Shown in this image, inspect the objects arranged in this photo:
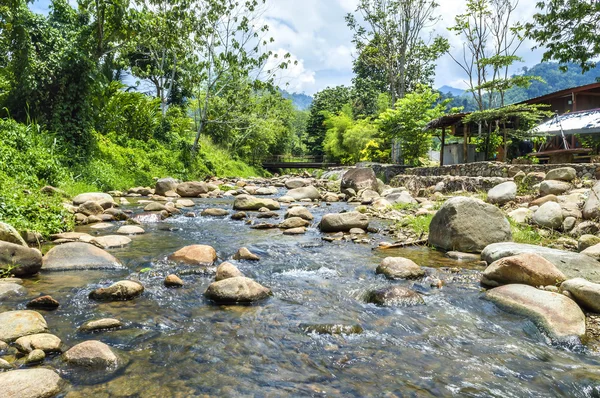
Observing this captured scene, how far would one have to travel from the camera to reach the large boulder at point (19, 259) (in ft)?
15.2

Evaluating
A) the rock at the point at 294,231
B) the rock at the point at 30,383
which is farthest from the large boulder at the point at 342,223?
the rock at the point at 30,383

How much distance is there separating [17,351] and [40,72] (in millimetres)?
13161

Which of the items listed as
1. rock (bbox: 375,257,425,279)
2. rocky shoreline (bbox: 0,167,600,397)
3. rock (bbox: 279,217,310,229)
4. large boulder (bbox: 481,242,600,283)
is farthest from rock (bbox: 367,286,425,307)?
rock (bbox: 279,217,310,229)

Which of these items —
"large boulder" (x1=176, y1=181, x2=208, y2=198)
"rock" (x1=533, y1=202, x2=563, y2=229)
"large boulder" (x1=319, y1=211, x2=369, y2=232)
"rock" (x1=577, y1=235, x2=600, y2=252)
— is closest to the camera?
"rock" (x1=577, y1=235, x2=600, y2=252)

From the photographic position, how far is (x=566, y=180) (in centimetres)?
1030

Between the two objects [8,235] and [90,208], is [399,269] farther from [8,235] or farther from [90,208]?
[90,208]

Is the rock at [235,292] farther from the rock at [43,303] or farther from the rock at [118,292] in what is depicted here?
the rock at [43,303]

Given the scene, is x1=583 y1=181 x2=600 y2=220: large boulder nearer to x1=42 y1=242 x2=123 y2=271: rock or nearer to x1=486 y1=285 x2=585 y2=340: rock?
x1=486 y1=285 x2=585 y2=340: rock

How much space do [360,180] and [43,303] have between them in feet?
45.1

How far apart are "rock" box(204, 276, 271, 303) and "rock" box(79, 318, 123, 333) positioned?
1.02 m

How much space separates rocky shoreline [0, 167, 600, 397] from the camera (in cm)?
304

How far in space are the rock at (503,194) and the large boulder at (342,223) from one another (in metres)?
3.95

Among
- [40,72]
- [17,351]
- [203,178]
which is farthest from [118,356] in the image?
[203,178]

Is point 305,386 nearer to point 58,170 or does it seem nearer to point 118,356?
point 118,356
